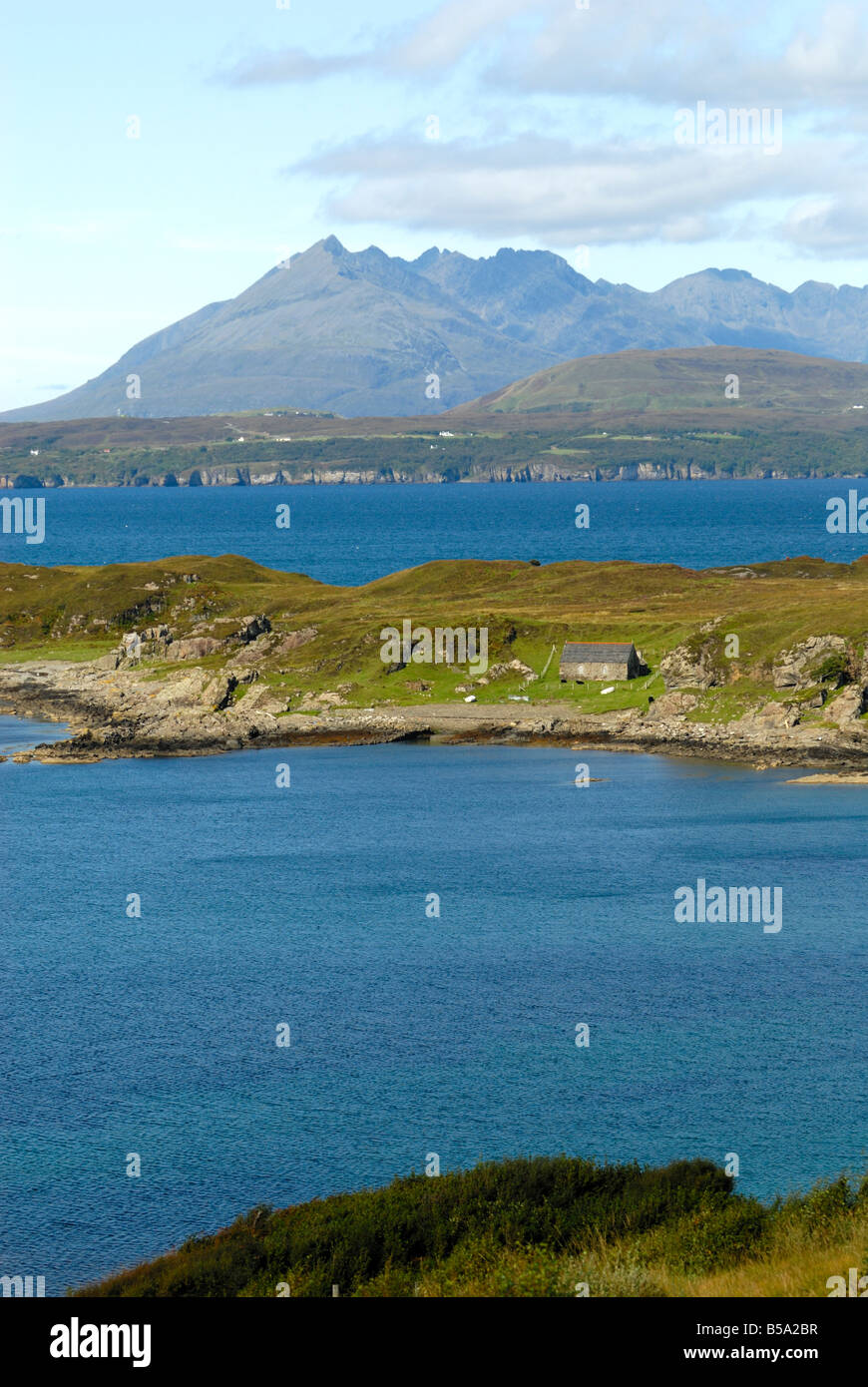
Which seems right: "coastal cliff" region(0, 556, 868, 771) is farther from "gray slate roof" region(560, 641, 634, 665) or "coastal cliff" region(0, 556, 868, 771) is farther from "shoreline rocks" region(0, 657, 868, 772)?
"gray slate roof" region(560, 641, 634, 665)

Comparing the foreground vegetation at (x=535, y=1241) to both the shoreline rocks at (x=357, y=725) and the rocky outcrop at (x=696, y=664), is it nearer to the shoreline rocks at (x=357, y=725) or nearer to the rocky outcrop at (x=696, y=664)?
the shoreline rocks at (x=357, y=725)

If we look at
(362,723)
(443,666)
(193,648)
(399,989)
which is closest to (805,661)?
(443,666)

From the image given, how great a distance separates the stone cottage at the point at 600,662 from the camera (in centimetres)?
12600

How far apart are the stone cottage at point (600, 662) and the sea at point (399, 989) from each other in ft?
60.6

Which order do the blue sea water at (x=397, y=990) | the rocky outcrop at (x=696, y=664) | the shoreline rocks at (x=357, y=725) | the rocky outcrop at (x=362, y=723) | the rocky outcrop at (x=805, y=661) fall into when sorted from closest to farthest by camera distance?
the blue sea water at (x=397, y=990), the shoreline rocks at (x=357, y=725), the rocky outcrop at (x=362, y=723), the rocky outcrop at (x=805, y=661), the rocky outcrop at (x=696, y=664)

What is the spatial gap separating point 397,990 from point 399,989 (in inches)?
6.1

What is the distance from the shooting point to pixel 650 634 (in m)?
134

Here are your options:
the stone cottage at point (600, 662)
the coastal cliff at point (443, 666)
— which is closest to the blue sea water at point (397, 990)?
the coastal cliff at point (443, 666)

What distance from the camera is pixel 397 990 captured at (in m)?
64.8

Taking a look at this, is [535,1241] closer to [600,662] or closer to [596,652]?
[600,662]

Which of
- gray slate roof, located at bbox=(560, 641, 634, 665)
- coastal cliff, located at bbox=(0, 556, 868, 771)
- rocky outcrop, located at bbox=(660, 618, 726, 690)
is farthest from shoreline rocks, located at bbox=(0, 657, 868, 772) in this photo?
gray slate roof, located at bbox=(560, 641, 634, 665)

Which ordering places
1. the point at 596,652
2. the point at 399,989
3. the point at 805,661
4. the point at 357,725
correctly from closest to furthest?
the point at 399,989 < the point at 805,661 < the point at 357,725 < the point at 596,652
